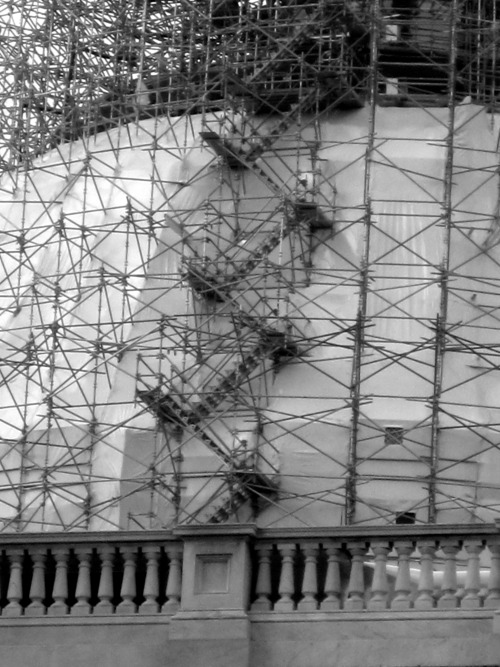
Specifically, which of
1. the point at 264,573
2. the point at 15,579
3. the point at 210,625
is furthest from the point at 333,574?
the point at 15,579

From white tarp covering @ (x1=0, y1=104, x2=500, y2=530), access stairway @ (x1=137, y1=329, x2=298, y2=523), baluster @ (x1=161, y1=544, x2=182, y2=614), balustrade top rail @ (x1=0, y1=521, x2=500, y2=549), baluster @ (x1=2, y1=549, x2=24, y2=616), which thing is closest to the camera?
balustrade top rail @ (x1=0, y1=521, x2=500, y2=549)

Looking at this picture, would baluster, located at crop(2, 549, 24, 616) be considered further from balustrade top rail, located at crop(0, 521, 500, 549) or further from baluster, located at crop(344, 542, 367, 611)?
baluster, located at crop(344, 542, 367, 611)

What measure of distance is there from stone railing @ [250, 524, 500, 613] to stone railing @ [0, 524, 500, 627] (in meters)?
0.01

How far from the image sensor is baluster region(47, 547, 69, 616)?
23.8 metres

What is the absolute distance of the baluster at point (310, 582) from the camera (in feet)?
76.0

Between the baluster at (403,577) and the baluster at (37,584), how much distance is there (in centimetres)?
398

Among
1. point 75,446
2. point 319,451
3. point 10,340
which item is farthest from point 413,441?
point 10,340

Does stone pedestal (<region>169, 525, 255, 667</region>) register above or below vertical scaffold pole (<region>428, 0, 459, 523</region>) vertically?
below

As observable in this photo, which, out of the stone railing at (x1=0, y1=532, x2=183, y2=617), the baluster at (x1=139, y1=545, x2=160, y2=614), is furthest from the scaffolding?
the baluster at (x1=139, y1=545, x2=160, y2=614)

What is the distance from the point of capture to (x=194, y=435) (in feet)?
111

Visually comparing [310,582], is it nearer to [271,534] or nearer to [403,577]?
[271,534]

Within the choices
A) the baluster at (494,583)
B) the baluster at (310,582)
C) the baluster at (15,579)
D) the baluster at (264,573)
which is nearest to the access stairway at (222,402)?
the baluster at (15,579)

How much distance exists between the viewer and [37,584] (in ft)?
79.0

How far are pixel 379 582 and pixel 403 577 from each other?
27 cm
